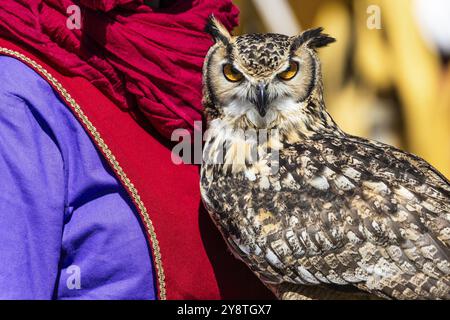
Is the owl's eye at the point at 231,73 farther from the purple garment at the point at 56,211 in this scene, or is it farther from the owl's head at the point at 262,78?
the purple garment at the point at 56,211

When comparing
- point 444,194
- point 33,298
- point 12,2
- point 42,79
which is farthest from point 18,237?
point 444,194

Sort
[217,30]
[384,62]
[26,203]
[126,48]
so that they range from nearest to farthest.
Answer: [26,203] → [126,48] → [217,30] → [384,62]

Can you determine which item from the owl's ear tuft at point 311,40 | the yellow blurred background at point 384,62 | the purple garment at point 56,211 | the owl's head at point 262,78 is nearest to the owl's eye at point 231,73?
the owl's head at point 262,78

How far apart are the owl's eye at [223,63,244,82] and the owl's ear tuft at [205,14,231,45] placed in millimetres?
54

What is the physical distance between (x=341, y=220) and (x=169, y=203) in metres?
0.35

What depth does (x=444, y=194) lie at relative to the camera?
5.88 feet

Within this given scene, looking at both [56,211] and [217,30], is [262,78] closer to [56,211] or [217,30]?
[217,30]

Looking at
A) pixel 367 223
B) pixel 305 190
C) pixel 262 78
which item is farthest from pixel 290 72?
pixel 367 223

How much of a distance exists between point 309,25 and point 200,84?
0.89 m

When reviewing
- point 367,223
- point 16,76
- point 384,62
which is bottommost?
point 367,223

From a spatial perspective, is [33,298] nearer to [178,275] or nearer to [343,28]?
[178,275]

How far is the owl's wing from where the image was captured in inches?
66.7

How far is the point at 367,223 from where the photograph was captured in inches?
67.7

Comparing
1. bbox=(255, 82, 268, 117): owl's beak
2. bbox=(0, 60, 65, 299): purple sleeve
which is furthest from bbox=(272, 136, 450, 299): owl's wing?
bbox=(0, 60, 65, 299): purple sleeve
